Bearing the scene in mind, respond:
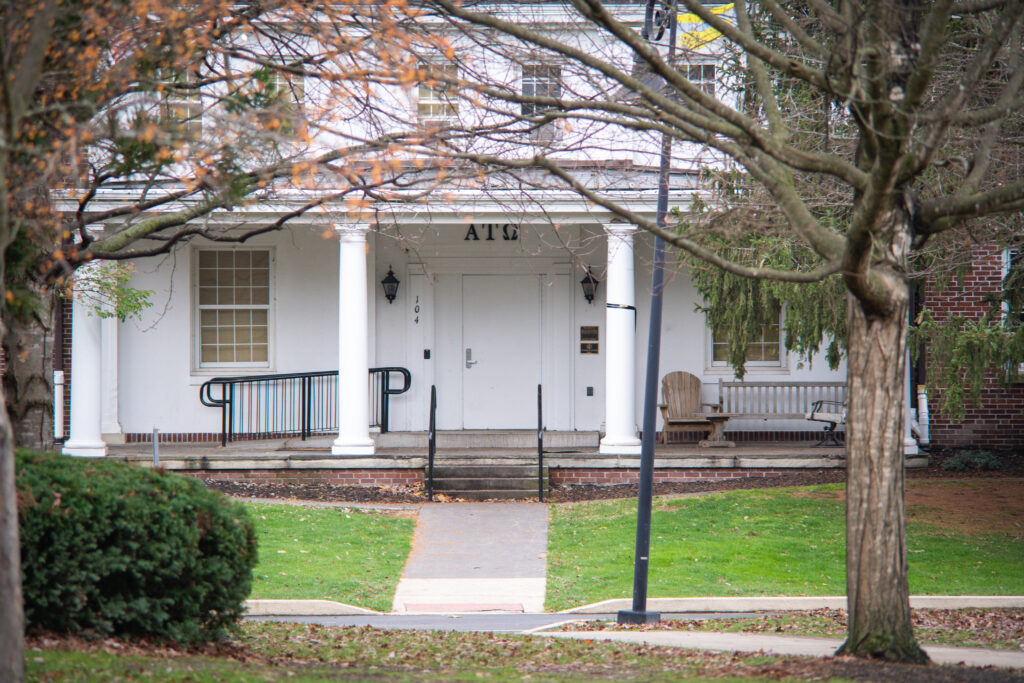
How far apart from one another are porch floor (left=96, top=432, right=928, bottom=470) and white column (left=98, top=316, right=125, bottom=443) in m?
0.47

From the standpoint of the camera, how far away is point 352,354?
14797 mm

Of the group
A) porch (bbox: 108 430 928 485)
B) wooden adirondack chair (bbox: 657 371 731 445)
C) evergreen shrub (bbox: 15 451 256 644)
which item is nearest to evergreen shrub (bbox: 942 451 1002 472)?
porch (bbox: 108 430 928 485)

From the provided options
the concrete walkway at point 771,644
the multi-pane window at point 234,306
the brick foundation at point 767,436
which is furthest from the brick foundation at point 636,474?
the concrete walkway at point 771,644

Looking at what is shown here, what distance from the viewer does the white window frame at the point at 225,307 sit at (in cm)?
1659

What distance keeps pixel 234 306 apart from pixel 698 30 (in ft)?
28.1

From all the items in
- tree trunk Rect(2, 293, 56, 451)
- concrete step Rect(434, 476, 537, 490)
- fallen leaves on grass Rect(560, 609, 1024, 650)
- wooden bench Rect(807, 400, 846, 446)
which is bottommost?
fallen leaves on grass Rect(560, 609, 1024, 650)

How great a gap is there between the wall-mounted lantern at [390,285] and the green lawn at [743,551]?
189 inches

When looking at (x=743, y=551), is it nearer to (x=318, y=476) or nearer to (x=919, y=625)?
(x=919, y=625)

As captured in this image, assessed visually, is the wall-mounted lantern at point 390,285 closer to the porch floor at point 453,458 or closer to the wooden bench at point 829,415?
the porch floor at point 453,458

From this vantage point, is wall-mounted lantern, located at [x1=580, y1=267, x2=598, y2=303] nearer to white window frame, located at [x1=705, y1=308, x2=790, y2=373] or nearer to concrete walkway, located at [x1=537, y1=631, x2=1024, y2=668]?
white window frame, located at [x1=705, y1=308, x2=790, y2=373]

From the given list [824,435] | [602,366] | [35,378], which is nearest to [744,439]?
[824,435]

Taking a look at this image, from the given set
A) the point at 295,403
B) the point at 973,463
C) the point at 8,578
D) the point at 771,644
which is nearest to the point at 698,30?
the point at 771,644

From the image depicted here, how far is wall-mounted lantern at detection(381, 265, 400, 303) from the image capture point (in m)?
16.5

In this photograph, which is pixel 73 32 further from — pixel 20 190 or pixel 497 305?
pixel 497 305
